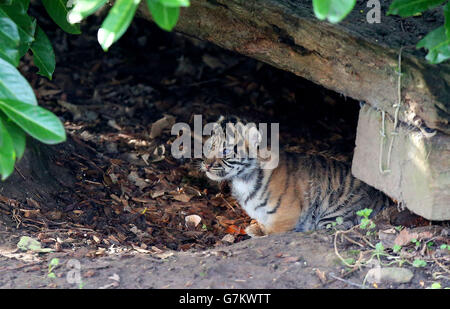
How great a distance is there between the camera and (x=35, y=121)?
2.79 metres

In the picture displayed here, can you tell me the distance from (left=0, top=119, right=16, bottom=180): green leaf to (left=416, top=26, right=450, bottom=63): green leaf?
2436mm

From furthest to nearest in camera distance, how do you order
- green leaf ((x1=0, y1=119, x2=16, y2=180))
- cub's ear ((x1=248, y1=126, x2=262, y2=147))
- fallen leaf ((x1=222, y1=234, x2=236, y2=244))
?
fallen leaf ((x1=222, y1=234, x2=236, y2=244)) < cub's ear ((x1=248, y1=126, x2=262, y2=147)) < green leaf ((x1=0, y1=119, x2=16, y2=180))

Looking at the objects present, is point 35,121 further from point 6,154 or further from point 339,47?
point 339,47

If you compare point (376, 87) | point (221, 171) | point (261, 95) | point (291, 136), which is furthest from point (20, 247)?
point (261, 95)

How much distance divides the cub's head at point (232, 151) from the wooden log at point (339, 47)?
1.04 metres

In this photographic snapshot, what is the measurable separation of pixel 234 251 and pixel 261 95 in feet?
12.9

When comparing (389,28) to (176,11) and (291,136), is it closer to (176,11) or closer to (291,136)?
(176,11)

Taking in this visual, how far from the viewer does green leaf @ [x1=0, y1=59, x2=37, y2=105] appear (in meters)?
3.00

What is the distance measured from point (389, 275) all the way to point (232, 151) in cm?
215

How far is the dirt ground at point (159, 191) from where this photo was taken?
153 inches

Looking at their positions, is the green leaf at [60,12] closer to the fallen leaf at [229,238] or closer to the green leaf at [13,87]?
the green leaf at [13,87]

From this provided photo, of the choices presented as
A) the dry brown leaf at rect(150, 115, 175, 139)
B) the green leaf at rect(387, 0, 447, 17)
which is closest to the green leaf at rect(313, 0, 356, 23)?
the green leaf at rect(387, 0, 447, 17)

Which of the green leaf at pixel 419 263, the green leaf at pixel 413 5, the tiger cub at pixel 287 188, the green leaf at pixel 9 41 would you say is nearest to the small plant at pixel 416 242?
the green leaf at pixel 419 263

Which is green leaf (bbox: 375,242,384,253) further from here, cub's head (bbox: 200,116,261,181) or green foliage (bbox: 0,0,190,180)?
green foliage (bbox: 0,0,190,180)
